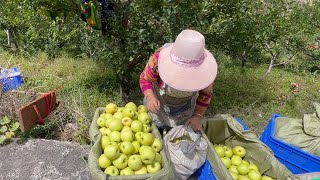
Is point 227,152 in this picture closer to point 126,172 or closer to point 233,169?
point 233,169

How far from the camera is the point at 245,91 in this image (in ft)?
18.1

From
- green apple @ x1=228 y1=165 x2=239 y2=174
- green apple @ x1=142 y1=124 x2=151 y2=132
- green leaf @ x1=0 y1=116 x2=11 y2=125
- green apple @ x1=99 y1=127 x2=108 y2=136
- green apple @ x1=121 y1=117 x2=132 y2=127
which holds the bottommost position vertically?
green apple @ x1=228 y1=165 x2=239 y2=174

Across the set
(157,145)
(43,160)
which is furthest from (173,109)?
(43,160)

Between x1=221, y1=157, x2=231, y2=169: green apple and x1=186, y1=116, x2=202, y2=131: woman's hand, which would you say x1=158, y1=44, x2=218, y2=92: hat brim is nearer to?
x1=186, y1=116, x2=202, y2=131: woman's hand

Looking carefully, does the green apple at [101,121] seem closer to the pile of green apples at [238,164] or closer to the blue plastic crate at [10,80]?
the pile of green apples at [238,164]

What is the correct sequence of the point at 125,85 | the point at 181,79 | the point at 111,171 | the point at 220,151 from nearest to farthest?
the point at 111,171, the point at 181,79, the point at 220,151, the point at 125,85

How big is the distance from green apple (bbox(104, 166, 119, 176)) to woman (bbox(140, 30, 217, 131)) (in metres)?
0.70

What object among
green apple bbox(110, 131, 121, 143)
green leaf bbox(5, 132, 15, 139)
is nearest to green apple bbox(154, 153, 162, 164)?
green apple bbox(110, 131, 121, 143)

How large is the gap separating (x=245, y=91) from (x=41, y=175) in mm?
3697

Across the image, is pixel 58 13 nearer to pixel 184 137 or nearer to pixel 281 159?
pixel 184 137

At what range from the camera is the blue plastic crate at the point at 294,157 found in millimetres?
2919

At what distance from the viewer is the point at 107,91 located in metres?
4.92

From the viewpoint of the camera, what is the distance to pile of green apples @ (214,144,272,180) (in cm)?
287

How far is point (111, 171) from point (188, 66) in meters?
0.99
